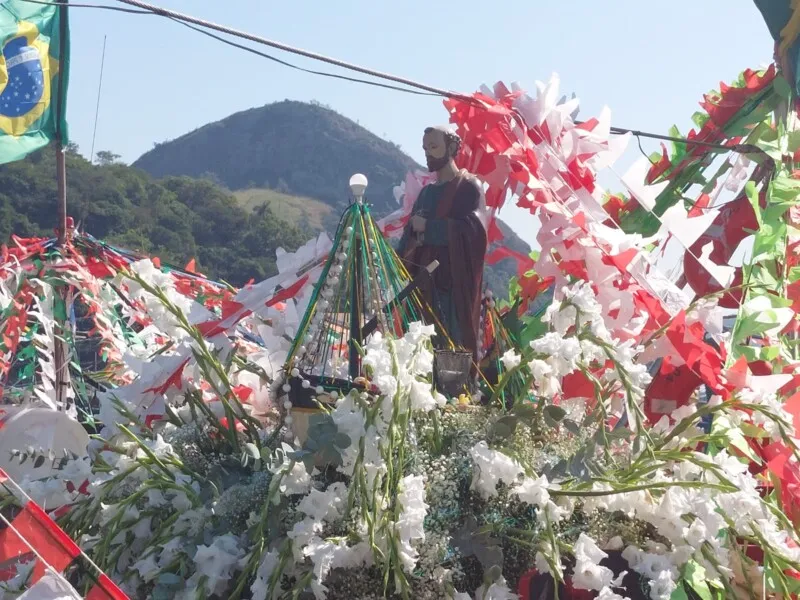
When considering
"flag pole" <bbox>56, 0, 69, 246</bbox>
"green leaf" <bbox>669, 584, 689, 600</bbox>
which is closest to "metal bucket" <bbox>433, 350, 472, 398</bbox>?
"green leaf" <bbox>669, 584, 689, 600</bbox>

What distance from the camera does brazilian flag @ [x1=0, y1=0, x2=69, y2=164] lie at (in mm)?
5449

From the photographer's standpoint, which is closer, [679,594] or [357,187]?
[679,594]

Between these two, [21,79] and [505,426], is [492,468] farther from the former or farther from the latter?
[21,79]

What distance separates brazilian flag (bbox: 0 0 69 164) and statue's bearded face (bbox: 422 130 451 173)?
7.38 feet

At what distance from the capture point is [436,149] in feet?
14.3

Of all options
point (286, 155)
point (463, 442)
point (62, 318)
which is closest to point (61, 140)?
point (62, 318)

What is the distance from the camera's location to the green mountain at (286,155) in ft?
236

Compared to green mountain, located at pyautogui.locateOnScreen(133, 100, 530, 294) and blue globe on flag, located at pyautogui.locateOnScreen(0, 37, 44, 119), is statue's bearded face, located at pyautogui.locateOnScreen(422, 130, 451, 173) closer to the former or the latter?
blue globe on flag, located at pyautogui.locateOnScreen(0, 37, 44, 119)

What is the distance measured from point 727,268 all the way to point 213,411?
2.02 meters

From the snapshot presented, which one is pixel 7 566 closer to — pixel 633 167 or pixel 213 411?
pixel 213 411

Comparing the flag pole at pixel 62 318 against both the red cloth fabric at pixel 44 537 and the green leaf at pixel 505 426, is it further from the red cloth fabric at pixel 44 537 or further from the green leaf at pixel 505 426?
the green leaf at pixel 505 426

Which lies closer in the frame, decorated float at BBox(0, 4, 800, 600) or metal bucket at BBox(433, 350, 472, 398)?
decorated float at BBox(0, 4, 800, 600)

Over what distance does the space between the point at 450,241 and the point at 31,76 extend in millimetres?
2778

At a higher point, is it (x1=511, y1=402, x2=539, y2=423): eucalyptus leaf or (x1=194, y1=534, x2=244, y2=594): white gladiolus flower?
(x1=511, y1=402, x2=539, y2=423): eucalyptus leaf
